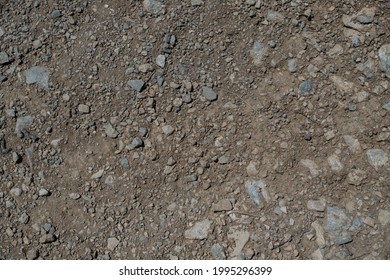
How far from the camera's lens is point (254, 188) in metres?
3.06

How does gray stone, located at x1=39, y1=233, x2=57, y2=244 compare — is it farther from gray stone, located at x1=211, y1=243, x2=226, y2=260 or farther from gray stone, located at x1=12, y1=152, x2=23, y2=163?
gray stone, located at x1=211, y1=243, x2=226, y2=260

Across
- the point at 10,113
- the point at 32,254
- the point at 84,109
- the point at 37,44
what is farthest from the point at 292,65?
the point at 32,254

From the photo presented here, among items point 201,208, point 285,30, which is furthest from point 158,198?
point 285,30

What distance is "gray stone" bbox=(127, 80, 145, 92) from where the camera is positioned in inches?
128

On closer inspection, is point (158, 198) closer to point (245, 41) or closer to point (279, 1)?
point (245, 41)

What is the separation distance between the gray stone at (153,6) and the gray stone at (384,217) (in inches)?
79.4

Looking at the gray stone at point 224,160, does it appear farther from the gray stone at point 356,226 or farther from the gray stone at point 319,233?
the gray stone at point 356,226

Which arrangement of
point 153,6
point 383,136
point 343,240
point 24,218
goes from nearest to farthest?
point 343,240 → point 383,136 → point 24,218 → point 153,6

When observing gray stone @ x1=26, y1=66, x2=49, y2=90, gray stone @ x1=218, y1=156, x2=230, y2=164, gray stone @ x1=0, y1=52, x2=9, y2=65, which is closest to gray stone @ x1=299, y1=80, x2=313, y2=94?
gray stone @ x1=218, y1=156, x2=230, y2=164

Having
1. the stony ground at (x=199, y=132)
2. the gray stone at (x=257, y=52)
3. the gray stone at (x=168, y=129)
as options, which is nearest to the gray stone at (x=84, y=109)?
the stony ground at (x=199, y=132)

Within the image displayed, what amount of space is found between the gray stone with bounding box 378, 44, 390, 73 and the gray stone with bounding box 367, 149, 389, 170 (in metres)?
0.55

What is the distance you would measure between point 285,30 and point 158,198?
1.44m

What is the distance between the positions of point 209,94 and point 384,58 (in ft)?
3.90

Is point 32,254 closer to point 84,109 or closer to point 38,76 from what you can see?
point 84,109
